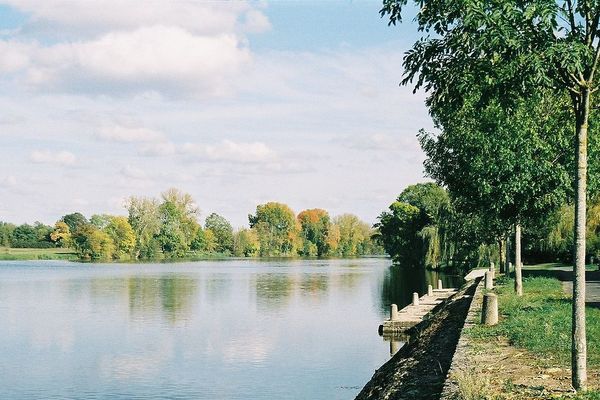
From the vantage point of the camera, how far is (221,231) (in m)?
192

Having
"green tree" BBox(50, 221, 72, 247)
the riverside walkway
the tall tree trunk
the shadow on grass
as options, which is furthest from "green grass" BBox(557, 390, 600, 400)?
"green tree" BBox(50, 221, 72, 247)

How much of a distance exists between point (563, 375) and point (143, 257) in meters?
152

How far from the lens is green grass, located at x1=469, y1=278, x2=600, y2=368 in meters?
14.9

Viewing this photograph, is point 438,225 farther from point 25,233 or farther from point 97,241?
point 25,233

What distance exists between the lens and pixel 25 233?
19738 centimetres

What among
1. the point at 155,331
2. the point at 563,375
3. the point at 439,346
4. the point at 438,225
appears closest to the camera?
the point at 563,375

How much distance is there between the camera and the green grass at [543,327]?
48.8 ft

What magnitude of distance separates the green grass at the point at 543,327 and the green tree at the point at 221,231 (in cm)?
16326

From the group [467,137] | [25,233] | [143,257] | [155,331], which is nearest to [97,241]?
[143,257]

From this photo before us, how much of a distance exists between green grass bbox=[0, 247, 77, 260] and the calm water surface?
334 feet

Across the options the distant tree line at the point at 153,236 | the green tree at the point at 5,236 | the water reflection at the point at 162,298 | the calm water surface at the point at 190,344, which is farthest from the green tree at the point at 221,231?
the calm water surface at the point at 190,344

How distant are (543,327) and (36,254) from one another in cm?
16230

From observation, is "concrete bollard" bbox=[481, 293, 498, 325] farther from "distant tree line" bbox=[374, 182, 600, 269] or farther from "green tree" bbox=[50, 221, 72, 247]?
"green tree" bbox=[50, 221, 72, 247]

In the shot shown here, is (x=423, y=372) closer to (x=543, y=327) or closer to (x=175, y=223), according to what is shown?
(x=543, y=327)
